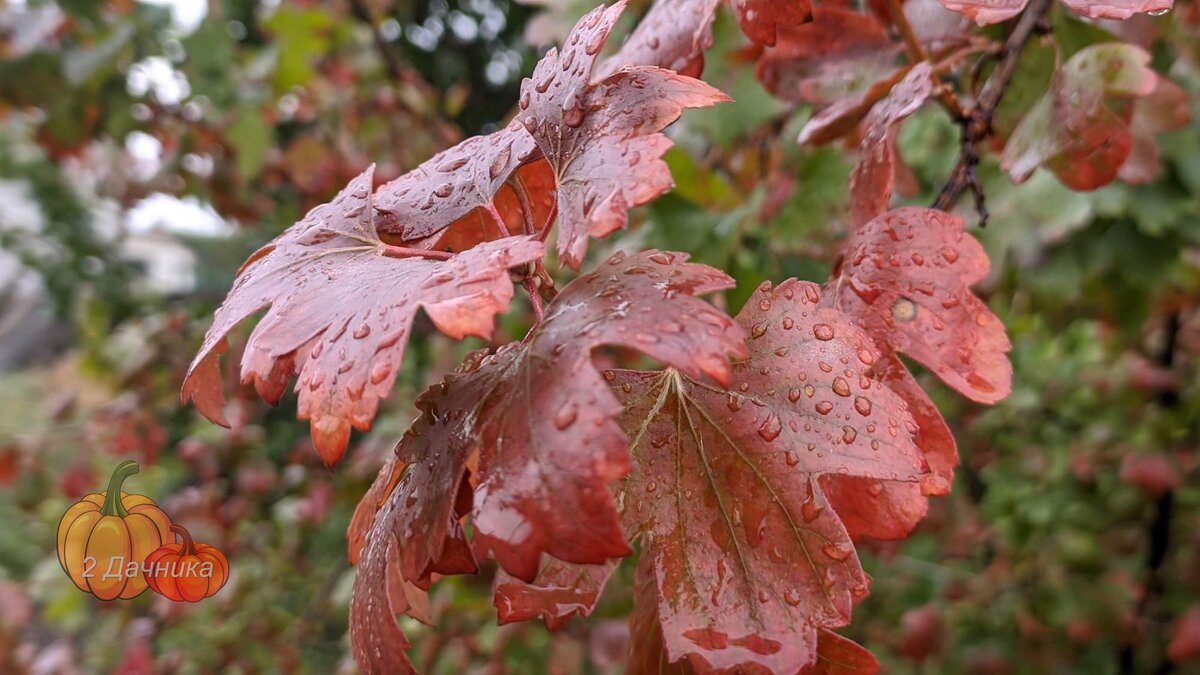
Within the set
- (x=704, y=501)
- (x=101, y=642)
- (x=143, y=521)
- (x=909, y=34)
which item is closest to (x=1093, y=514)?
(x=909, y=34)

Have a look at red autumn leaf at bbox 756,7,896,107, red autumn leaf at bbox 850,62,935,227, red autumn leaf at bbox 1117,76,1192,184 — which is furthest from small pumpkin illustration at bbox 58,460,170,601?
red autumn leaf at bbox 1117,76,1192,184

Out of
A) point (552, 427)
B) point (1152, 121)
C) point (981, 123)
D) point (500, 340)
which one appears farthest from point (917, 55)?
point (500, 340)

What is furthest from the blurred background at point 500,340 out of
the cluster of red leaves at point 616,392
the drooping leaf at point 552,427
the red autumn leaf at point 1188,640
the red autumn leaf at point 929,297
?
the drooping leaf at point 552,427

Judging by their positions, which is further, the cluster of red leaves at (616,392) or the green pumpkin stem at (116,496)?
the green pumpkin stem at (116,496)

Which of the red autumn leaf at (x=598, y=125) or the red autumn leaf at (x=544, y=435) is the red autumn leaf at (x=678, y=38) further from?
the red autumn leaf at (x=544, y=435)

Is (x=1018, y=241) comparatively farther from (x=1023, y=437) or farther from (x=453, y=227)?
(x=1023, y=437)

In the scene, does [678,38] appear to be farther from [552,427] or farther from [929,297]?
[552,427]

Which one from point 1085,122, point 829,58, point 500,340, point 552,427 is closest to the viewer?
point 552,427
